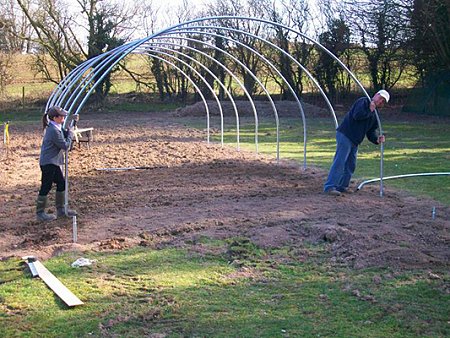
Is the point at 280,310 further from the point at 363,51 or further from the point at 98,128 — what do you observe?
the point at 363,51

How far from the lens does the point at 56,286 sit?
497 centimetres

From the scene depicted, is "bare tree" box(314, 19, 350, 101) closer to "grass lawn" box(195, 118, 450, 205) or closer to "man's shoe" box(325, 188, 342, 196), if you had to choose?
"grass lawn" box(195, 118, 450, 205)

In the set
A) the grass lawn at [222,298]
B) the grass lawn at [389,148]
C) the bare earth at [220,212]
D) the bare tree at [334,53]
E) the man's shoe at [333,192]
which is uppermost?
the bare tree at [334,53]

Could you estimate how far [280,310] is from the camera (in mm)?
4473

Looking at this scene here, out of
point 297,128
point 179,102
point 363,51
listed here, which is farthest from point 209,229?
point 179,102

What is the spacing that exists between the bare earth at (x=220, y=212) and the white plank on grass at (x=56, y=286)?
0.52 m

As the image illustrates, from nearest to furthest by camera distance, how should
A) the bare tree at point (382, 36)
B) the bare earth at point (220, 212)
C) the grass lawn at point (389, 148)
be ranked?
the bare earth at point (220, 212) → the grass lawn at point (389, 148) → the bare tree at point (382, 36)

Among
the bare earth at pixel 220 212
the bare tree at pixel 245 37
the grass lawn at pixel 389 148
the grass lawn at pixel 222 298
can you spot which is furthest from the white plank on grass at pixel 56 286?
the bare tree at pixel 245 37

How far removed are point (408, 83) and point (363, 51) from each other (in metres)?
2.70

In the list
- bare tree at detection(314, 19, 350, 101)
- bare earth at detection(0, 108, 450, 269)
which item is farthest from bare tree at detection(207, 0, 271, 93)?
bare earth at detection(0, 108, 450, 269)

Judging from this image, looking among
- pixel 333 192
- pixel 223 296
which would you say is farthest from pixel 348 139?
pixel 223 296

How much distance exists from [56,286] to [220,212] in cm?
319

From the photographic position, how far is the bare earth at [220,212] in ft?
20.3

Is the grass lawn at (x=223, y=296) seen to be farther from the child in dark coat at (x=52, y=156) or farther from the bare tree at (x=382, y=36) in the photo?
the bare tree at (x=382, y=36)
